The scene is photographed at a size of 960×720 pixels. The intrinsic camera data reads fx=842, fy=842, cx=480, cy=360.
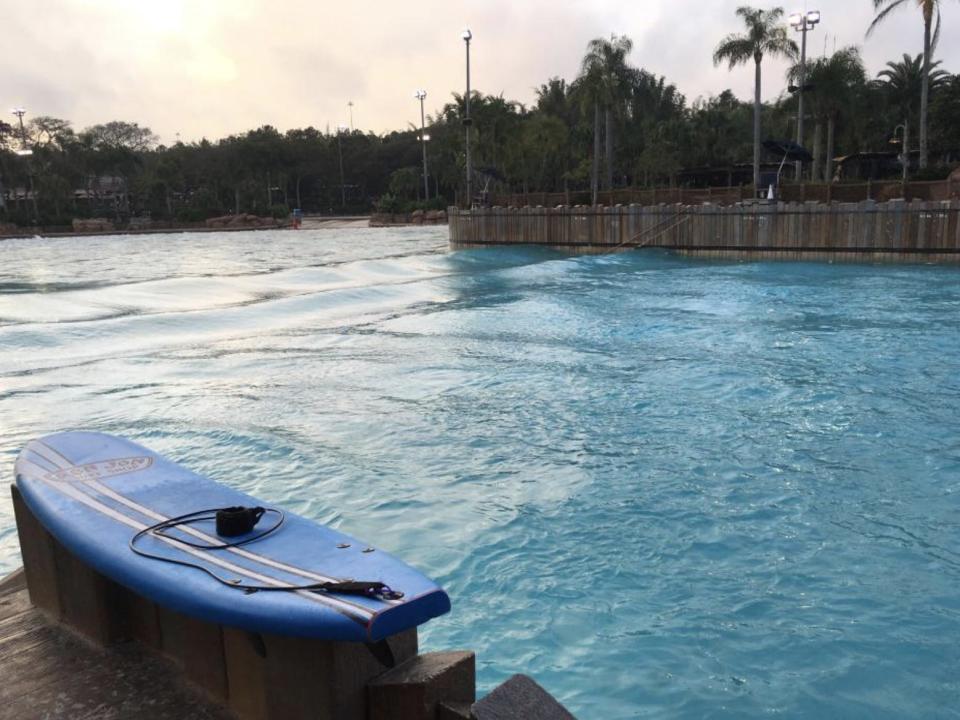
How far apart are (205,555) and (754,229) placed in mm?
29440

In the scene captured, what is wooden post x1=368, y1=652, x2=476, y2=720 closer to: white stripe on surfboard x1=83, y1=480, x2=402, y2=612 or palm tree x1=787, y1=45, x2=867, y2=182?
white stripe on surfboard x1=83, y1=480, x2=402, y2=612

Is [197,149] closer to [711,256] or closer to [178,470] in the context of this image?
[711,256]

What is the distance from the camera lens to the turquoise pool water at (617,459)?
5.17 m

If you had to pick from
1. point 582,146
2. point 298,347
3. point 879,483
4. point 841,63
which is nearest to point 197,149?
point 582,146

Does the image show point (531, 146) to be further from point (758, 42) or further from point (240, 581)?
point (240, 581)

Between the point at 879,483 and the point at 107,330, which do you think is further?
the point at 107,330

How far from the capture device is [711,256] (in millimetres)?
31094

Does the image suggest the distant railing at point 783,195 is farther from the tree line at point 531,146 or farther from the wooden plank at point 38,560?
the wooden plank at point 38,560

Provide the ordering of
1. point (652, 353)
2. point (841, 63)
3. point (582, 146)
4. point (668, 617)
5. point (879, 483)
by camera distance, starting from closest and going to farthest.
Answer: point (668, 617), point (879, 483), point (652, 353), point (841, 63), point (582, 146)

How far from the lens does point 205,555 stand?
9.53 feet

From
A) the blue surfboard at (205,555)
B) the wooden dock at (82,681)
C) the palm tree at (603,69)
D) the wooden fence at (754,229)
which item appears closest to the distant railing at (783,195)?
the wooden fence at (754,229)

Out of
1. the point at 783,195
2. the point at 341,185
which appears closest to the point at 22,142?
the point at 341,185

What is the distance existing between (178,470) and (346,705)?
1652mm

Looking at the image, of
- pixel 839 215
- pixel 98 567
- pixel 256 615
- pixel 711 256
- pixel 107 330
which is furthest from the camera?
pixel 711 256
